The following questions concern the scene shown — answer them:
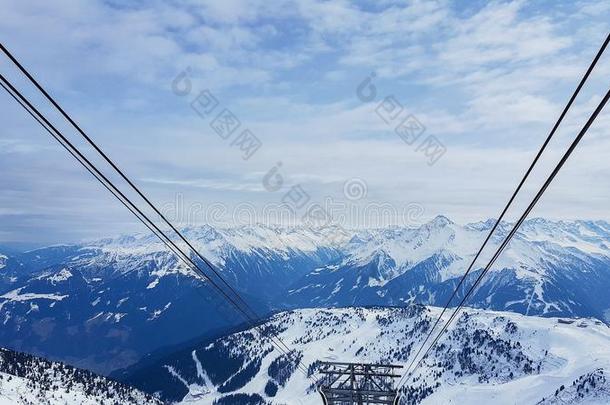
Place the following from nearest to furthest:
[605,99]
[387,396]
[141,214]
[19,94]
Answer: [605,99], [19,94], [141,214], [387,396]

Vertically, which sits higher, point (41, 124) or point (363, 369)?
point (41, 124)

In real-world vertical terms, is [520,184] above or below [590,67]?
below

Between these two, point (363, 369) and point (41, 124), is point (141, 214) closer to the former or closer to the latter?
point (41, 124)


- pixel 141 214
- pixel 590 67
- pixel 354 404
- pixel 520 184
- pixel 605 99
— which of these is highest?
pixel 141 214

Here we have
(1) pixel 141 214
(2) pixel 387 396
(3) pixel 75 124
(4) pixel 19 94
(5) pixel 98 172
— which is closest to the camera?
(4) pixel 19 94

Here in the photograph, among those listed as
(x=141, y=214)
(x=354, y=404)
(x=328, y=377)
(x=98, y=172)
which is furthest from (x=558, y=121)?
(x=328, y=377)

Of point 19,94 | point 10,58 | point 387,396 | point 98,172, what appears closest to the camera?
point 10,58

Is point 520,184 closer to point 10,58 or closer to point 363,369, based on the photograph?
point 10,58

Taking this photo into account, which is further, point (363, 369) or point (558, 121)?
point (363, 369)

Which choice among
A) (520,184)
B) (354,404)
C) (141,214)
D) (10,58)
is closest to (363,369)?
(354,404)
